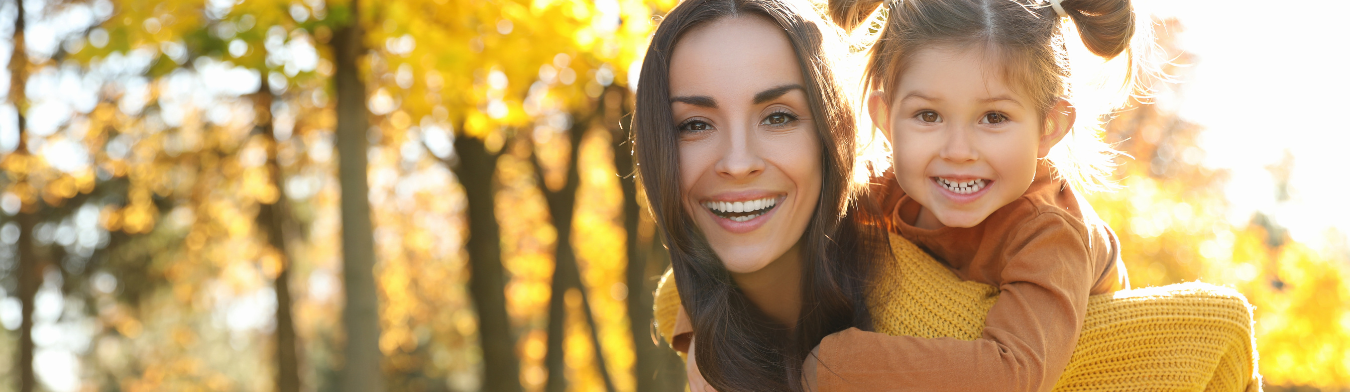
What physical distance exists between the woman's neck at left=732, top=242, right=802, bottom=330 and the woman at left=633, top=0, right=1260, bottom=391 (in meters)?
0.09

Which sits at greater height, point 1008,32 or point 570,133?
point 570,133

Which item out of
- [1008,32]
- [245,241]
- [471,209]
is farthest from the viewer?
[245,241]

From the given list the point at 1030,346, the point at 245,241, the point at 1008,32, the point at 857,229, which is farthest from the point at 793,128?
the point at 245,241

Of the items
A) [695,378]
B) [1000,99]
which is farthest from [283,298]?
[1000,99]

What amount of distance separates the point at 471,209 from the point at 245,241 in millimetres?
7946

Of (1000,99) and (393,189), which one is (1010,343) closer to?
(1000,99)

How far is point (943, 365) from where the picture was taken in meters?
1.89

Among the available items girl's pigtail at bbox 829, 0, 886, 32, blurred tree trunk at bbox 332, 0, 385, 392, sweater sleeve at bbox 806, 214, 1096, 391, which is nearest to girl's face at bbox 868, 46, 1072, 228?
sweater sleeve at bbox 806, 214, 1096, 391

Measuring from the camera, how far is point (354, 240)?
5641 millimetres

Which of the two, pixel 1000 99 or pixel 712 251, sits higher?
pixel 1000 99

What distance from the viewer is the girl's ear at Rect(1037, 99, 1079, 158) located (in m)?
2.13

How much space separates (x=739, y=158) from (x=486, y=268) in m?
7.38

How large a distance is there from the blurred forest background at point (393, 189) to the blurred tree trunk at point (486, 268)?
2 cm

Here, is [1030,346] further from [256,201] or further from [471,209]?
[256,201]
